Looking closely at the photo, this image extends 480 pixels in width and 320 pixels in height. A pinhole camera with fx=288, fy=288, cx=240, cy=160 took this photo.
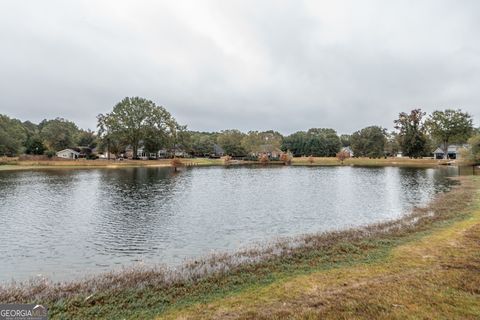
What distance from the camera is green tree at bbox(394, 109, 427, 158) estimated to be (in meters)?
95.1

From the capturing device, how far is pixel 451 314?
5.56 meters

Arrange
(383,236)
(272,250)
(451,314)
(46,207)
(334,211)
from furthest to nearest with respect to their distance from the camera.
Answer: (46,207) → (334,211) → (383,236) → (272,250) → (451,314)

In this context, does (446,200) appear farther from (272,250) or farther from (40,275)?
(40,275)

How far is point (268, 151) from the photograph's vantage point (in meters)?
120

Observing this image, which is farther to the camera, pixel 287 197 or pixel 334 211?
pixel 287 197

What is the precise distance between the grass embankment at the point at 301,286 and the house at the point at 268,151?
10437 cm

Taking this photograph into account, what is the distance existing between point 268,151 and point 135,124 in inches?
2166

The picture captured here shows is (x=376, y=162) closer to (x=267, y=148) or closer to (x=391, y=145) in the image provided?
(x=391, y=145)

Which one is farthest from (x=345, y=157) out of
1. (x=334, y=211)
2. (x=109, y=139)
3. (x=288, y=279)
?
(x=288, y=279)

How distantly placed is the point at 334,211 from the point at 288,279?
13610 mm

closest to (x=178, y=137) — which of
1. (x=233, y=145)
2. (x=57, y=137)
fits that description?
(x=233, y=145)

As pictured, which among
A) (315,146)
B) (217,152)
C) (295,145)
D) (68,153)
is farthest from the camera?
(295,145)

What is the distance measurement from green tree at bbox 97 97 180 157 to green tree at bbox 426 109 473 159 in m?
88.8

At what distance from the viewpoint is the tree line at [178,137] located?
86.2 metres
